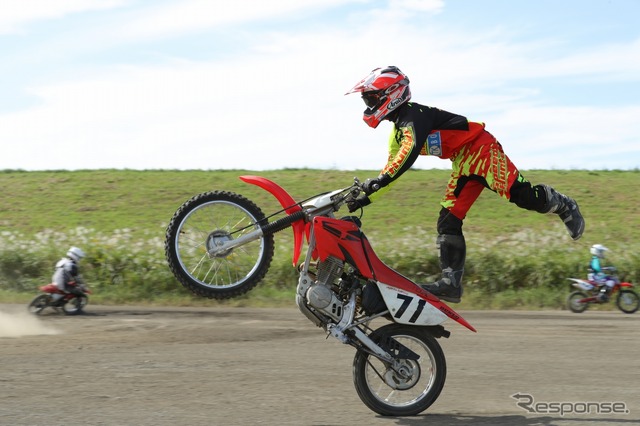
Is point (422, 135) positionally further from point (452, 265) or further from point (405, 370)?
point (405, 370)

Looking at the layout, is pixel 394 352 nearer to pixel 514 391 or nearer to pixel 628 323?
pixel 514 391

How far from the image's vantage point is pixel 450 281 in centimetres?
679

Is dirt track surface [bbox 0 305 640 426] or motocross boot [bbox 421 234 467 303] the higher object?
motocross boot [bbox 421 234 467 303]

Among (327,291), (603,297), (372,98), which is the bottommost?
(603,297)

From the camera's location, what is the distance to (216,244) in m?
6.52

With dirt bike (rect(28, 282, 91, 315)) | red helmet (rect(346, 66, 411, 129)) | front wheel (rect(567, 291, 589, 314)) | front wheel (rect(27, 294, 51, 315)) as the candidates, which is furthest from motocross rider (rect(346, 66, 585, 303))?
front wheel (rect(27, 294, 51, 315))

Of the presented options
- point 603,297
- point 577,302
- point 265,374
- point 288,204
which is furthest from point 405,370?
point 603,297

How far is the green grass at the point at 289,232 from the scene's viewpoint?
16.1m

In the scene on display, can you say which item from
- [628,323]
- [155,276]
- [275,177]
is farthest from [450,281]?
[275,177]

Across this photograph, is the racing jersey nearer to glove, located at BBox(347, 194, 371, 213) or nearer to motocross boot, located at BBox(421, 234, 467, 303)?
glove, located at BBox(347, 194, 371, 213)

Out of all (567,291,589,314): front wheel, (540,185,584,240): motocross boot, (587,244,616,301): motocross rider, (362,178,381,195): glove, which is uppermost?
(362,178,381,195): glove

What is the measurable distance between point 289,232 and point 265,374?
13.1 meters

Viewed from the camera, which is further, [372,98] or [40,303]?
[40,303]

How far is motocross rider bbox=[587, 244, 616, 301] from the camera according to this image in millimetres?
14914
